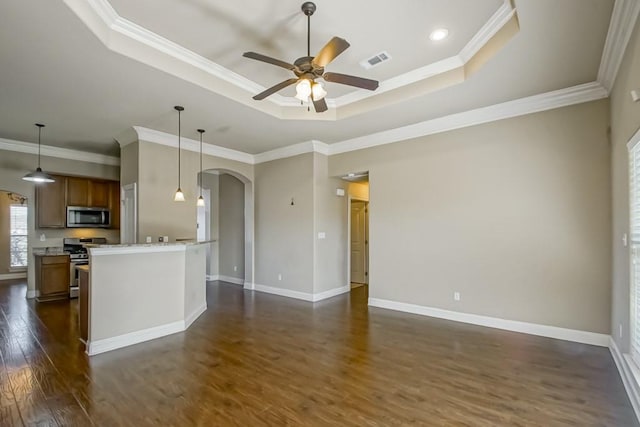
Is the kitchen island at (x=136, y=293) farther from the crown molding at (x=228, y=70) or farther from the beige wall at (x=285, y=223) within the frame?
the beige wall at (x=285, y=223)

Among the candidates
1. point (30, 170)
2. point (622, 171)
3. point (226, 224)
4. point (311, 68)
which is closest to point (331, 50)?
point (311, 68)

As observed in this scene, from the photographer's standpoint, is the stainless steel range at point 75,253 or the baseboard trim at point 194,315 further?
the stainless steel range at point 75,253

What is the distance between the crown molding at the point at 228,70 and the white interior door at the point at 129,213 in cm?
273

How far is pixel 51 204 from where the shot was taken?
6766 mm

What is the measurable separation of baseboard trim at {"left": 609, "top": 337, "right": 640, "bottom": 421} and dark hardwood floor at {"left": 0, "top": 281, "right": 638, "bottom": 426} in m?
0.06

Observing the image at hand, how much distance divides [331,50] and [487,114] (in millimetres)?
3047

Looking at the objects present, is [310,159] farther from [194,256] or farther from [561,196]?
[561,196]

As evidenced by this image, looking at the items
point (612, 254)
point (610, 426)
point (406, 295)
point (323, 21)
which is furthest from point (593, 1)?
point (406, 295)

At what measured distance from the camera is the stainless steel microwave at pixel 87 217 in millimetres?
6961

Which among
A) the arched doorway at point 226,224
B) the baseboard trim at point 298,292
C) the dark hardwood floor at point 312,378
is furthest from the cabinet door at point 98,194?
the baseboard trim at point 298,292

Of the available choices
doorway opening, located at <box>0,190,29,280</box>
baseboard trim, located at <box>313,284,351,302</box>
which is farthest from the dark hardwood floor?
doorway opening, located at <box>0,190,29,280</box>

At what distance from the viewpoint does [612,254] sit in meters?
3.66

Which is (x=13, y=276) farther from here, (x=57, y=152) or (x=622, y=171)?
(x=622, y=171)

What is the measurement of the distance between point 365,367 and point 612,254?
3.10 meters
